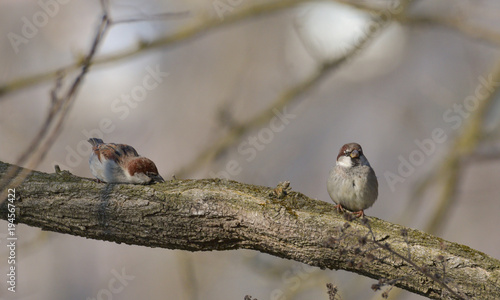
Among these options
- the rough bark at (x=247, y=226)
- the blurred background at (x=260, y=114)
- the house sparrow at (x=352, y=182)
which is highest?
the blurred background at (x=260, y=114)

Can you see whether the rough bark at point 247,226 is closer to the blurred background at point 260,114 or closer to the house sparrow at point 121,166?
the house sparrow at point 121,166

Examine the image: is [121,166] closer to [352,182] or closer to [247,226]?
[247,226]

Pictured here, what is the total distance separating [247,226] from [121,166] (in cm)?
86

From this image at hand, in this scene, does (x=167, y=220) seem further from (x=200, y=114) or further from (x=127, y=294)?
(x=200, y=114)

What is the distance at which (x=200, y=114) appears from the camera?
286 inches

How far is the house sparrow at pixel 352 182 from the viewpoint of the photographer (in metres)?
3.11

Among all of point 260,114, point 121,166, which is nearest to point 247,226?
point 121,166

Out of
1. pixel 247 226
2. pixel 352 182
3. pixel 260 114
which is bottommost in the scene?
pixel 247 226

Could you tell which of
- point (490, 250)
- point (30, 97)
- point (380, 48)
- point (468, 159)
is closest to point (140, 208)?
point (468, 159)

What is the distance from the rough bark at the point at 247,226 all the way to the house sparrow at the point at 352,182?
50cm

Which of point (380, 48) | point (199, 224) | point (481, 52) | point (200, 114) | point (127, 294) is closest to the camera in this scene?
point (199, 224)

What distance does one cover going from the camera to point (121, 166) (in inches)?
115

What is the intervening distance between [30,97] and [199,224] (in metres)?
4.90

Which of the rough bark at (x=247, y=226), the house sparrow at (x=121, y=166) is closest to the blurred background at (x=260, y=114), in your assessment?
the house sparrow at (x=121, y=166)
